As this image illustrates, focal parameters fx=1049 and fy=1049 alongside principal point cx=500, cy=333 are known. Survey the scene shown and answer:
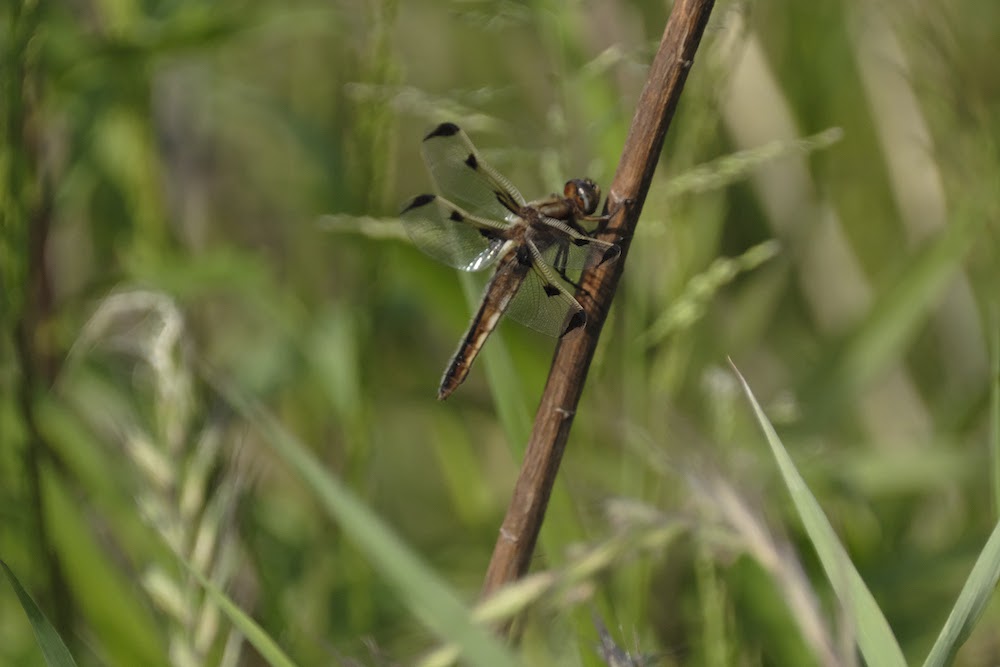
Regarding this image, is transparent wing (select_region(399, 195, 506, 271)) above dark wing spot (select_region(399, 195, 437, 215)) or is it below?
below

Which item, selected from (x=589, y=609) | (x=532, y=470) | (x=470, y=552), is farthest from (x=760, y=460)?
(x=532, y=470)

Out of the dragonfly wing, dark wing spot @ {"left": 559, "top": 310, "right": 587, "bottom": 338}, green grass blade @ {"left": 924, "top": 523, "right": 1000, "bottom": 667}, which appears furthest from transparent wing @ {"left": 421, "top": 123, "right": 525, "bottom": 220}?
green grass blade @ {"left": 924, "top": 523, "right": 1000, "bottom": 667}

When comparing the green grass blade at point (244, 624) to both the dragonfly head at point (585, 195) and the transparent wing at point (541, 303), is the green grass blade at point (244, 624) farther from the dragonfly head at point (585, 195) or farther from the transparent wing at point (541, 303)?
the dragonfly head at point (585, 195)

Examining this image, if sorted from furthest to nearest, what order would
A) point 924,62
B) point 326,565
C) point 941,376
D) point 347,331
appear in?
1. point 941,376
2. point 347,331
3. point 924,62
4. point 326,565

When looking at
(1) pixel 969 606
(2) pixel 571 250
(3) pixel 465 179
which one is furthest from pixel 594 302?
(3) pixel 465 179

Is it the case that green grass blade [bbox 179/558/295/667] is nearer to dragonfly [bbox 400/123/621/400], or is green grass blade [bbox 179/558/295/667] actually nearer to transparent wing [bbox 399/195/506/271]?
dragonfly [bbox 400/123/621/400]

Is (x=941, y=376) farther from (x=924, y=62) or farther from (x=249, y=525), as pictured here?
(x=249, y=525)

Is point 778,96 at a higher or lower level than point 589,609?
higher
